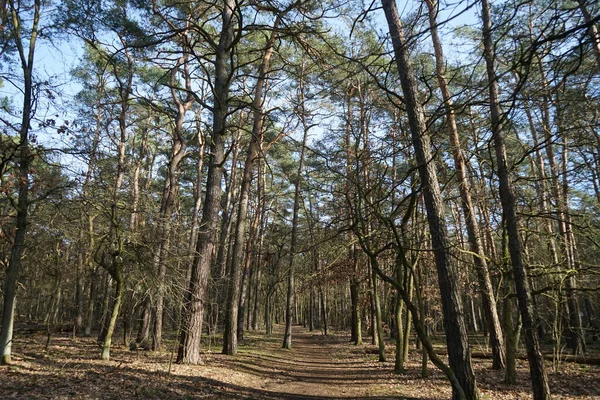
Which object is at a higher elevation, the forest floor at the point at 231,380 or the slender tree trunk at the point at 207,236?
the slender tree trunk at the point at 207,236

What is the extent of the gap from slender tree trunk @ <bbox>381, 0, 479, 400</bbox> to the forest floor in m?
2.54

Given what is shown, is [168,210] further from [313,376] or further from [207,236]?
[313,376]

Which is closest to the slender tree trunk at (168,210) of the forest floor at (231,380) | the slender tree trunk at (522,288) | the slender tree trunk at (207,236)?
the slender tree trunk at (207,236)

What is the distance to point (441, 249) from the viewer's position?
4801mm

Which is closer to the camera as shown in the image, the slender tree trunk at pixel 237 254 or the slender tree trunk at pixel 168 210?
the slender tree trunk at pixel 168 210

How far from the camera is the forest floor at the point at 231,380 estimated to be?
6.11m

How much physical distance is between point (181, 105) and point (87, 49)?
6054 mm

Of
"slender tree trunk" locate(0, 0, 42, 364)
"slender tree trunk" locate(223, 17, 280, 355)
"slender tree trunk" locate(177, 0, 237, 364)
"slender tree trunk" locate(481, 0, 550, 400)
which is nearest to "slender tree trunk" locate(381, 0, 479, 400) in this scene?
"slender tree trunk" locate(481, 0, 550, 400)

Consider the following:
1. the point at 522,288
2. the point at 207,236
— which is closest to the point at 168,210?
the point at 207,236

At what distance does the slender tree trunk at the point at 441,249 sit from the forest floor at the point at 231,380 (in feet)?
8.34

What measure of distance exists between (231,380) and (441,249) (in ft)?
17.8

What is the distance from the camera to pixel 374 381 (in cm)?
862

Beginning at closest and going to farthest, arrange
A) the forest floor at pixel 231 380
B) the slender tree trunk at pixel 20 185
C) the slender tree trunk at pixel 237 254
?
the forest floor at pixel 231 380 → the slender tree trunk at pixel 20 185 → the slender tree trunk at pixel 237 254

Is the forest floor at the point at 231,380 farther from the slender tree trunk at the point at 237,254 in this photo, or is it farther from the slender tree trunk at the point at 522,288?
the slender tree trunk at the point at 522,288
